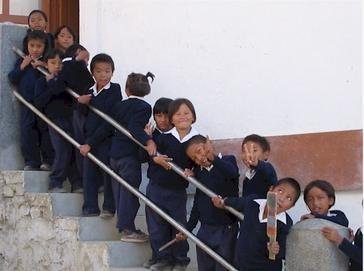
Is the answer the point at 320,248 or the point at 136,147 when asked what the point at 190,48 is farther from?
the point at 320,248

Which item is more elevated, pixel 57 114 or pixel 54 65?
pixel 54 65

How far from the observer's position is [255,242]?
608 centimetres

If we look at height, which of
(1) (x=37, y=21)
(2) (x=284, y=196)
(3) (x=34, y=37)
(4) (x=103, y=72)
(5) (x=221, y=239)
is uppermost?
(1) (x=37, y=21)

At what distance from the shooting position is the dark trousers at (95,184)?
24.8ft

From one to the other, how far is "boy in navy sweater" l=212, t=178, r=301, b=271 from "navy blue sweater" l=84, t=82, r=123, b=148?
1.82m

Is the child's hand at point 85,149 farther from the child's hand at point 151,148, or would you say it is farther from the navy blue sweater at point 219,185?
the navy blue sweater at point 219,185

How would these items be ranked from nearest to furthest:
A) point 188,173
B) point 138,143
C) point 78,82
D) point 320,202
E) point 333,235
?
1. point 333,235
2. point 320,202
3. point 188,173
4. point 138,143
5. point 78,82

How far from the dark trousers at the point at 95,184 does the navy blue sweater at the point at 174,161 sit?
1.99ft

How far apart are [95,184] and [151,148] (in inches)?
33.6

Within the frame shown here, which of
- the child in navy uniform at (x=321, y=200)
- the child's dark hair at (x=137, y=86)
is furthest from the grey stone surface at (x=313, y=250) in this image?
the child's dark hair at (x=137, y=86)

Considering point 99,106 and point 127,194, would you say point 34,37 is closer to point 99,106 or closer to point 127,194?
point 99,106

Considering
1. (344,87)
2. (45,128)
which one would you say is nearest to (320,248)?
(344,87)

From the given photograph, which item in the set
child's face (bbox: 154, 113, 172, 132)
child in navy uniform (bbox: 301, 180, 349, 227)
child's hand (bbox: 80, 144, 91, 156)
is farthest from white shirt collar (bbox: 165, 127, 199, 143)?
child in navy uniform (bbox: 301, 180, 349, 227)

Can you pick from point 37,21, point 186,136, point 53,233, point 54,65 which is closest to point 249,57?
point 186,136
